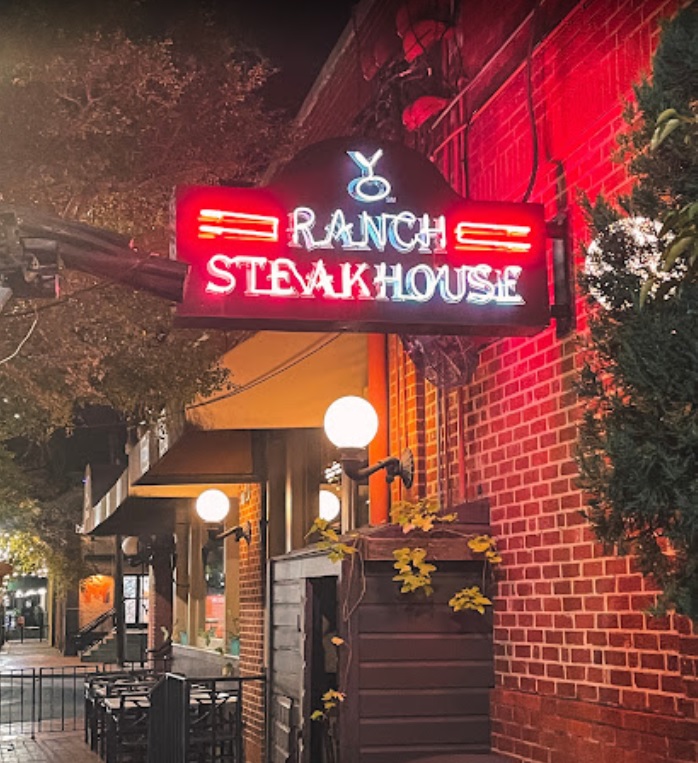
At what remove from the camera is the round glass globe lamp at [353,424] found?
28.0 ft

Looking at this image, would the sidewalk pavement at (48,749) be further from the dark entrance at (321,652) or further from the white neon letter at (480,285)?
the white neon letter at (480,285)

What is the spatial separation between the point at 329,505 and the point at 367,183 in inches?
292

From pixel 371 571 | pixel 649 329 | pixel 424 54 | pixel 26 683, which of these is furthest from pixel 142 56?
pixel 26 683

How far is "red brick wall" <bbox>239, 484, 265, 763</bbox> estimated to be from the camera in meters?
13.2

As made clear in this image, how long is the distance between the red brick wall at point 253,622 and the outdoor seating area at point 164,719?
300 millimetres

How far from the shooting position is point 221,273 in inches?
227

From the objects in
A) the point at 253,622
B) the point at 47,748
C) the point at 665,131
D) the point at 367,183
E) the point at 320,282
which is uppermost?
the point at 367,183

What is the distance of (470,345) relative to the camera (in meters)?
7.31

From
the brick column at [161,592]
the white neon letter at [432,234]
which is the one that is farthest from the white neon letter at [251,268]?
the brick column at [161,592]

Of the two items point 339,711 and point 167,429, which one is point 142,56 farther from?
point 339,711

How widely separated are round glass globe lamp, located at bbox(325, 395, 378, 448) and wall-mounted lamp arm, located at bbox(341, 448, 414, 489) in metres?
0.08

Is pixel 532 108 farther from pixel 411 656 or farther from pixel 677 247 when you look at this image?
pixel 677 247

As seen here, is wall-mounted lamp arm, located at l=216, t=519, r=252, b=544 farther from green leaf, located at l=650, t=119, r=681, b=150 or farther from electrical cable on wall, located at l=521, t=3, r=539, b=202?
green leaf, located at l=650, t=119, r=681, b=150

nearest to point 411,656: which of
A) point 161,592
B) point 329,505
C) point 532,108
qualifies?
point 532,108
